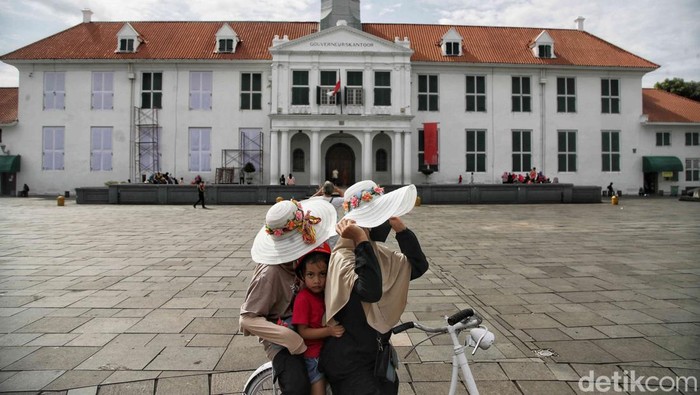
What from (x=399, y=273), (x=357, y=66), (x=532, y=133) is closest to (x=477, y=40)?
(x=532, y=133)

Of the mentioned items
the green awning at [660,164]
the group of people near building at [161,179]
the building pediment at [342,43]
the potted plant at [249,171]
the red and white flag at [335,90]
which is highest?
the building pediment at [342,43]

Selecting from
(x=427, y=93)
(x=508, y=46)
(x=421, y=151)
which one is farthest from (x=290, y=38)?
(x=508, y=46)

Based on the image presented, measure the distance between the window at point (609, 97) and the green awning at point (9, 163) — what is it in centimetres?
4369

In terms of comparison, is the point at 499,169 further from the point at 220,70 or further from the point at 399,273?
the point at 399,273

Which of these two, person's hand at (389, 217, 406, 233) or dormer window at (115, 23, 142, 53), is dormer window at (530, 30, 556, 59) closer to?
dormer window at (115, 23, 142, 53)

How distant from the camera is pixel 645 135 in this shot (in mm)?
32875

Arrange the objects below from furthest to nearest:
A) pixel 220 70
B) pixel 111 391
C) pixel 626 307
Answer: pixel 220 70 < pixel 626 307 < pixel 111 391

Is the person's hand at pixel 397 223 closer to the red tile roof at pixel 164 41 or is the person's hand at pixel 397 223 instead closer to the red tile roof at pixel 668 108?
the red tile roof at pixel 164 41

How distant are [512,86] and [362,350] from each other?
33.3 meters

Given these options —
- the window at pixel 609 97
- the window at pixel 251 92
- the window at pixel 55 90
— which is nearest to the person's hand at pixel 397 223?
the window at pixel 251 92

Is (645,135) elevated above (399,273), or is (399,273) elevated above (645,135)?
(645,135)

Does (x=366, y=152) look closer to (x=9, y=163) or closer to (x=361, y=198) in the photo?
(x=9, y=163)

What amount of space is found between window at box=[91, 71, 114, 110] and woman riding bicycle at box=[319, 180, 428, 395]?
34.0m

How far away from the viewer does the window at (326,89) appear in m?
29.0
